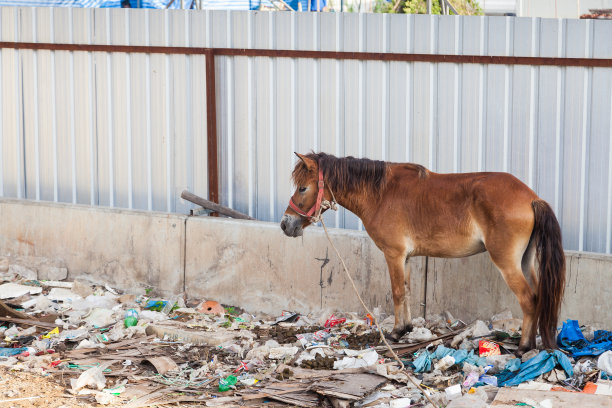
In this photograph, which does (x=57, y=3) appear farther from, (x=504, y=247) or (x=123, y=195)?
(x=504, y=247)

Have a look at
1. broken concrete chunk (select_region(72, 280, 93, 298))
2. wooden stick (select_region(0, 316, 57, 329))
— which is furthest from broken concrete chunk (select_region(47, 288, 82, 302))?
wooden stick (select_region(0, 316, 57, 329))

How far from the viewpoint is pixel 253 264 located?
9.91 meters

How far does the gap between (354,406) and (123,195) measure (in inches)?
207

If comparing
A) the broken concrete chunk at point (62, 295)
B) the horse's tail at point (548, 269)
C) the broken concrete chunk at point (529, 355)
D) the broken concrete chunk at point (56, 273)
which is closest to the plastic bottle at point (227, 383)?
the broken concrete chunk at point (529, 355)

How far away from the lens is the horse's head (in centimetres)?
841

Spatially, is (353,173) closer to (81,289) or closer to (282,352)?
(282,352)

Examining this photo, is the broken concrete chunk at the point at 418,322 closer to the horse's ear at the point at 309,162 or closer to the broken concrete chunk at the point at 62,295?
the horse's ear at the point at 309,162

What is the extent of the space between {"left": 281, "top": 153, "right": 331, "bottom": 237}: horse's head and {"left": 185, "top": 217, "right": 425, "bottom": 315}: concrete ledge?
1.08 m

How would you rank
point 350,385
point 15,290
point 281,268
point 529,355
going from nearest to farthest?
point 350,385 < point 529,355 < point 281,268 < point 15,290

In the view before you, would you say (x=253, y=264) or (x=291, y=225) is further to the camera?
(x=253, y=264)

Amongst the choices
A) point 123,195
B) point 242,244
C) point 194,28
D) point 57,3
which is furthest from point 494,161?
point 57,3

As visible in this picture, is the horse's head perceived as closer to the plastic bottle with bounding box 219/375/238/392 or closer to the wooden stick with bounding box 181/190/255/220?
the plastic bottle with bounding box 219/375/238/392

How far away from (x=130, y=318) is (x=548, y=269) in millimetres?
4379

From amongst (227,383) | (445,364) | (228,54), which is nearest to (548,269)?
(445,364)
